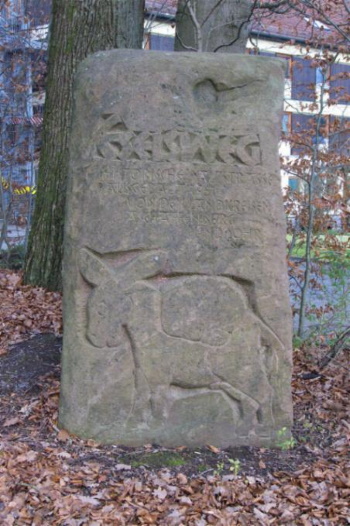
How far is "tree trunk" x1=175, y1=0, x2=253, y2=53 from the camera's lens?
718 centimetres

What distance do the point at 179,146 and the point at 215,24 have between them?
3852mm

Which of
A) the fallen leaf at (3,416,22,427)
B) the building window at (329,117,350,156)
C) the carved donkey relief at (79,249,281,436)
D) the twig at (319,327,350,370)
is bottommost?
the fallen leaf at (3,416,22,427)

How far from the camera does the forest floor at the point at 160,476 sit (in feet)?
10.8

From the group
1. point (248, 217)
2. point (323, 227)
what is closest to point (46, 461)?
point (248, 217)

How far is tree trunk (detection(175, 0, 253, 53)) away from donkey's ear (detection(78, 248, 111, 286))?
156 inches

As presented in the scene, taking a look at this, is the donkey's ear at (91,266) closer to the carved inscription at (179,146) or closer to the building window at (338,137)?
the carved inscription at (179,146)

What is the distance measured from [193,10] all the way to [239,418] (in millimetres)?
4830

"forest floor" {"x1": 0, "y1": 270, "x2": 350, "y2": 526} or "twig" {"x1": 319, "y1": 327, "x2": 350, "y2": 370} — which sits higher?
"twig" {"x1": 319, "y1": 327, "x2": 350, "y2": 370}

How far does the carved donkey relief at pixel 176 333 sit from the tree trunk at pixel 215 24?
3975mm

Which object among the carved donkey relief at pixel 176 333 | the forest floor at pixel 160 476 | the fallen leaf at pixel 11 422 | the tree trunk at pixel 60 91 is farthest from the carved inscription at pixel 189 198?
the tree trunk at pixel 60 91

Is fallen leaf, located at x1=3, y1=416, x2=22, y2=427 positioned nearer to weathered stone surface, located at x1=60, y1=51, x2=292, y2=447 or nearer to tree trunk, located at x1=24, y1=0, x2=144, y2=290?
weathered stone surface, located at x1=60, y1=51, x2=292, y2=447

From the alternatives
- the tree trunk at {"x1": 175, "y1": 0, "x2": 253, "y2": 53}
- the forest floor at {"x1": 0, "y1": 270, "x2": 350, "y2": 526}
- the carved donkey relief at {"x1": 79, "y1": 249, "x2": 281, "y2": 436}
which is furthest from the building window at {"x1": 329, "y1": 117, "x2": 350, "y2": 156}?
the carved donkey relief at {"x1": 79, "y1": 249, "x2": 281, "y2": 436}

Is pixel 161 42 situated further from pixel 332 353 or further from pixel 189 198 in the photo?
pixel 189 198

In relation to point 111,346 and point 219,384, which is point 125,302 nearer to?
point 111,346
